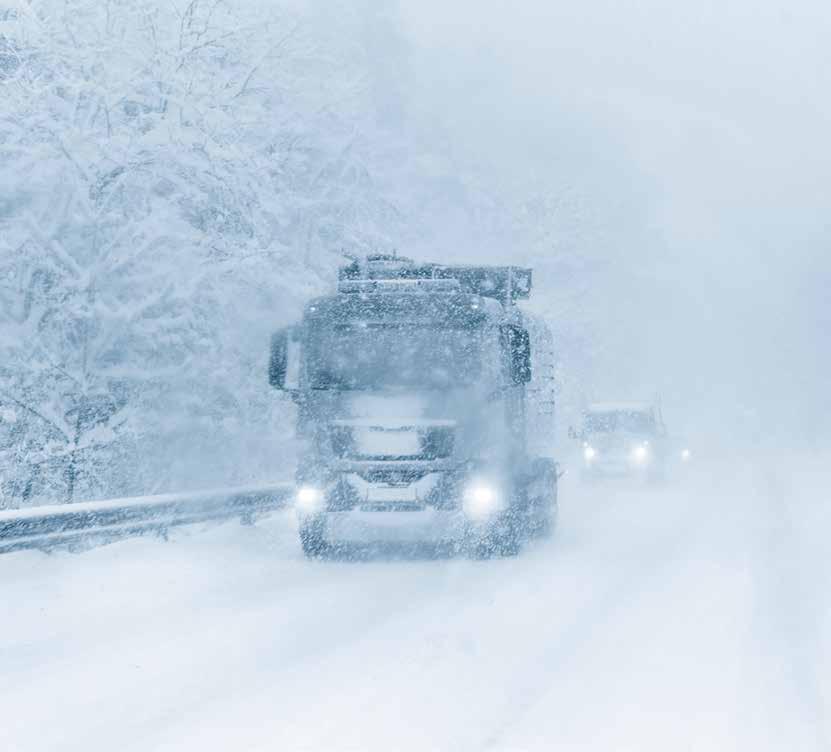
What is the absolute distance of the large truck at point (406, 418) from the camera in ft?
41.8

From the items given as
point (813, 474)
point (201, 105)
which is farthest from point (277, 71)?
point (813, 474)

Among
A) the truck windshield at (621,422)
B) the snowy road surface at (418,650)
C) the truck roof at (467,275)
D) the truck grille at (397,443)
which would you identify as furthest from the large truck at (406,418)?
the truck windshield at (621,422)

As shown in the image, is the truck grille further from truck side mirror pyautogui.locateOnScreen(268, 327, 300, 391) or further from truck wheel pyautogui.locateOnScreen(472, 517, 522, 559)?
truck wheel pyautogui.locateOnScreen(472, 517, 522, 559)

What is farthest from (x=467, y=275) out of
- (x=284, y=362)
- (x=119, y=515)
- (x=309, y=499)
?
(x=119, y=515)

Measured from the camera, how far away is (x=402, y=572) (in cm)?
1218

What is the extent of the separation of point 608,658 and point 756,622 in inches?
73.5

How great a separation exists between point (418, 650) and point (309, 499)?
5.47m

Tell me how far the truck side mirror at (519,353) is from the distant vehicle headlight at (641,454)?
1558 cm

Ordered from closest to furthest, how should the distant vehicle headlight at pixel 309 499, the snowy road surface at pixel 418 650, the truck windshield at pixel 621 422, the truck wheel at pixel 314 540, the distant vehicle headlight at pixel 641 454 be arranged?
the snowy road surface at pixel 418 650 < the distant vehicle headlight at pixel 309 499 < the truck wheel at pixel 314 540 < the distant vehicle headlight at pixel 641 454 < the truck windshield at pixel 621 422

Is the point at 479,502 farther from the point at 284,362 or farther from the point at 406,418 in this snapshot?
the point at 284,362

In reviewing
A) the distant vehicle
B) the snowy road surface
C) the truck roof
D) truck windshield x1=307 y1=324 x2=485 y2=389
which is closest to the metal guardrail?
the snowy road surface

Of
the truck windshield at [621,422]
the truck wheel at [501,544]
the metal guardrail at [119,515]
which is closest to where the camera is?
the metal guardrail at [119,515]

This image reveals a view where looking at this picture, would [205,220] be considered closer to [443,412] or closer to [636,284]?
[443,412]

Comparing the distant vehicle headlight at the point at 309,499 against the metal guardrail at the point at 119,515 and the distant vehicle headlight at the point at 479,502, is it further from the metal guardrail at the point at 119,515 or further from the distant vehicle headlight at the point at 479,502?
the metal guardrail at the point at 119,515
